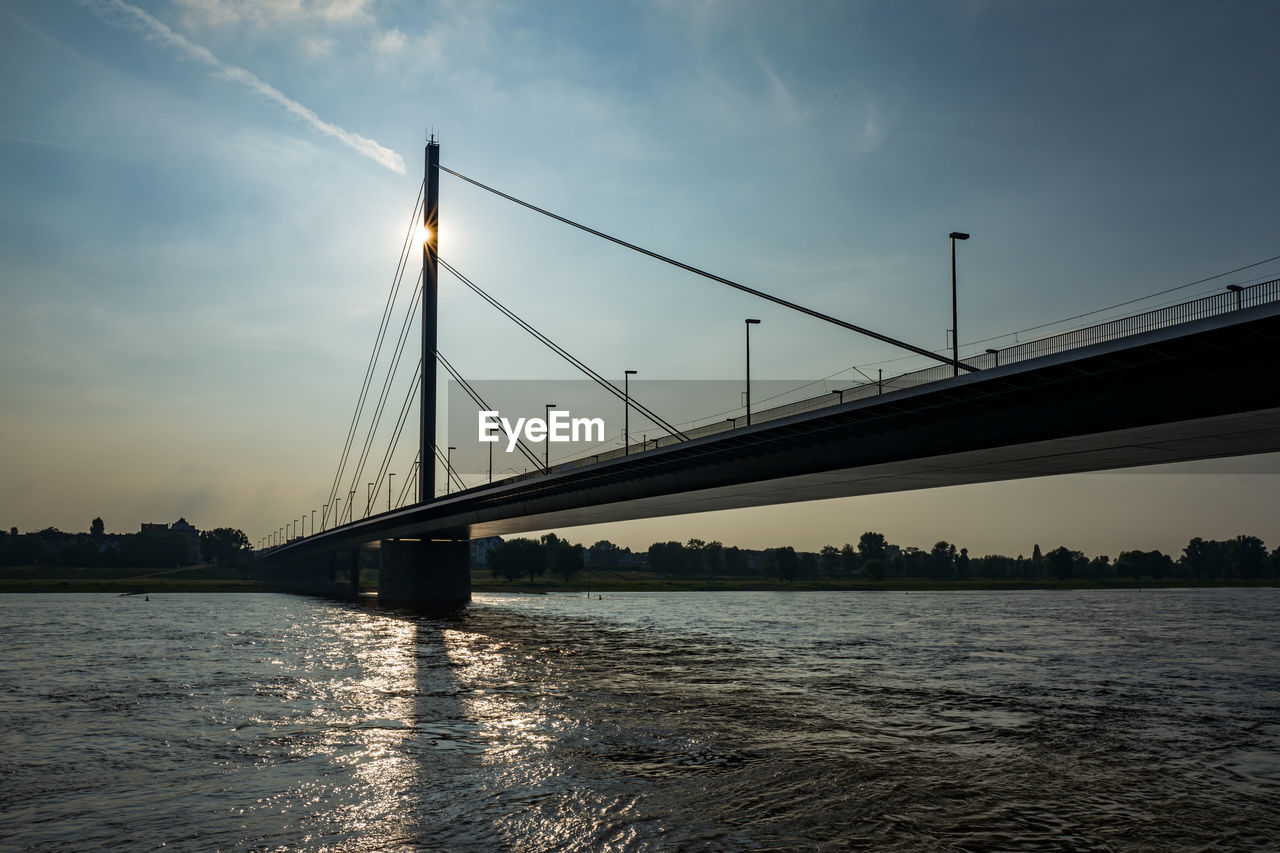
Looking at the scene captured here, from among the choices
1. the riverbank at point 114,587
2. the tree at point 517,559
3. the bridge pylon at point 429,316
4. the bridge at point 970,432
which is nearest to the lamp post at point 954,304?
the bridge at point 970,432

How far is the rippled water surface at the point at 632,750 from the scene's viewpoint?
1312 centimetres

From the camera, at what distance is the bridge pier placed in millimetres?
91875

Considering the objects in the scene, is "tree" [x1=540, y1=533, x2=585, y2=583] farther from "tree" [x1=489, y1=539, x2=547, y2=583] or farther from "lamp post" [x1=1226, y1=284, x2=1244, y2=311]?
"lamp post" [x1=1226, y1=284, x2=1244, y2=311]

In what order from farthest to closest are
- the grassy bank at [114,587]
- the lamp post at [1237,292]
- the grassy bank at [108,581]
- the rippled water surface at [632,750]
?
the grassy bank at [108,581], the grassy bank at [114,587], the lamp post at [1237,292], the rippled water surface at [632,750]

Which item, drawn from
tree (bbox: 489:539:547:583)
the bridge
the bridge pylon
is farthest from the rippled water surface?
tree (bbox: 489:539:547:583)

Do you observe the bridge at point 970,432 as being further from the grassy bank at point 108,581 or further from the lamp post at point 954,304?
the grassy bank at point 108,581

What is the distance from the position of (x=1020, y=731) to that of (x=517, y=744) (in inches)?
457

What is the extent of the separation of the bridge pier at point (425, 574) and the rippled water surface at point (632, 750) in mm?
49780

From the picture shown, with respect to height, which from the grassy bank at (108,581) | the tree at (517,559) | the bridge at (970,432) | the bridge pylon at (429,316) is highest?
the bridge pylon at (429,316)

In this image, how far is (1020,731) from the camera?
21750 millimetres

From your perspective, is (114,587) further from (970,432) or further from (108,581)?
(970,432)

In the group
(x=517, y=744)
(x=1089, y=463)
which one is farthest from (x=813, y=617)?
(x=517, y=744)

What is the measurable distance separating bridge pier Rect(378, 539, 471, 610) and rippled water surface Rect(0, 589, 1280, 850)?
49.8 m

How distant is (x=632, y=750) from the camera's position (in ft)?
61.4
